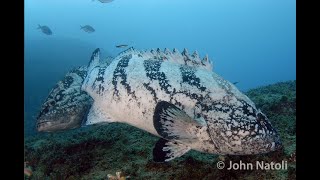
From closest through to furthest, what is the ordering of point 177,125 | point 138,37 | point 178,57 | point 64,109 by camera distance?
point 177,125
point 178,57
point 64,109
point 138,37

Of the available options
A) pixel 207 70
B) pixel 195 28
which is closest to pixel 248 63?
pixel 195 28

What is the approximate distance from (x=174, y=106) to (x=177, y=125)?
20 centimetres

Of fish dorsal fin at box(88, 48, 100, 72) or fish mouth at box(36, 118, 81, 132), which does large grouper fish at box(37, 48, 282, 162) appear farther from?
fish dorsal fin at box(88, 48, 100, 72)

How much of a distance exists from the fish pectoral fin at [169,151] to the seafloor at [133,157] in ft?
1.07


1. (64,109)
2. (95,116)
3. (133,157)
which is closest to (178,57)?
(95,116)

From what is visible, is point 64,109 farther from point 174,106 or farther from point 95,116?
point 174,106

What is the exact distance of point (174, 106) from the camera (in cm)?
317

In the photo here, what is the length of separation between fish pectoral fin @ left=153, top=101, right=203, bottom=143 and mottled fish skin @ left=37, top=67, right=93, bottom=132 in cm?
152

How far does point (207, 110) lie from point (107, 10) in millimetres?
54599

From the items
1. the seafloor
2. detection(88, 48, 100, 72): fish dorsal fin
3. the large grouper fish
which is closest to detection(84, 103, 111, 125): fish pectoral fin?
the large grouper fish

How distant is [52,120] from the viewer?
14.0ft

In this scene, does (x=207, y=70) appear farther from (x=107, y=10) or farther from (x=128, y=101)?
(x=107, y=10)

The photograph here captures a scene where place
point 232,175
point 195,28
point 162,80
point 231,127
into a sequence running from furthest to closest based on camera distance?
1. point 195,28
2. point 162,80
3. point 232,175
4. point 231,127
